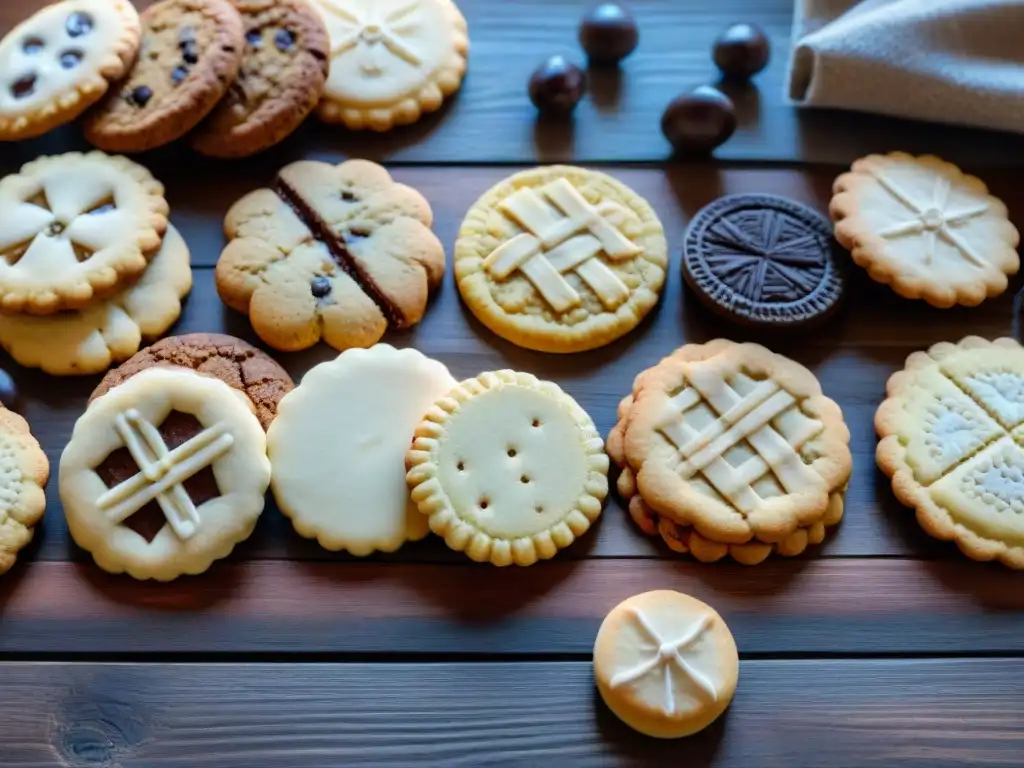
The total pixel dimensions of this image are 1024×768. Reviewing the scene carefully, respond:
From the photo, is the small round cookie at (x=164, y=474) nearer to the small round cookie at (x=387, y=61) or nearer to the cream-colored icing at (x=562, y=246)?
the cream-colored icing at (x=562, y=246)

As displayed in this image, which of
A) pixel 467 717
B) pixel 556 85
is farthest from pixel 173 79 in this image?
pixel 467 717

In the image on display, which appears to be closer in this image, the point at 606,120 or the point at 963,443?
the point at 963,443

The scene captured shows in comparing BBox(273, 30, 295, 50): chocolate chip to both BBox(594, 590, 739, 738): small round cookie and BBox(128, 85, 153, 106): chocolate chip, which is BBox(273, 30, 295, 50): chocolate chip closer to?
BBox(128, 85, 153, 106): chocolate chip

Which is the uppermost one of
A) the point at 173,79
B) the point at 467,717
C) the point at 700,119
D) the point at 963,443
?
the point at 173,79

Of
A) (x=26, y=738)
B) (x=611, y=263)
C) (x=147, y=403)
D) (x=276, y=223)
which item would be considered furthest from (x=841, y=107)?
(x=26, y=738)

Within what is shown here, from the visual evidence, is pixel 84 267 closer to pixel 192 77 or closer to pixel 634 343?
pixel 192 77

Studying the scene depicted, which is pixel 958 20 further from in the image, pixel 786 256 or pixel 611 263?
pixel 611 263
